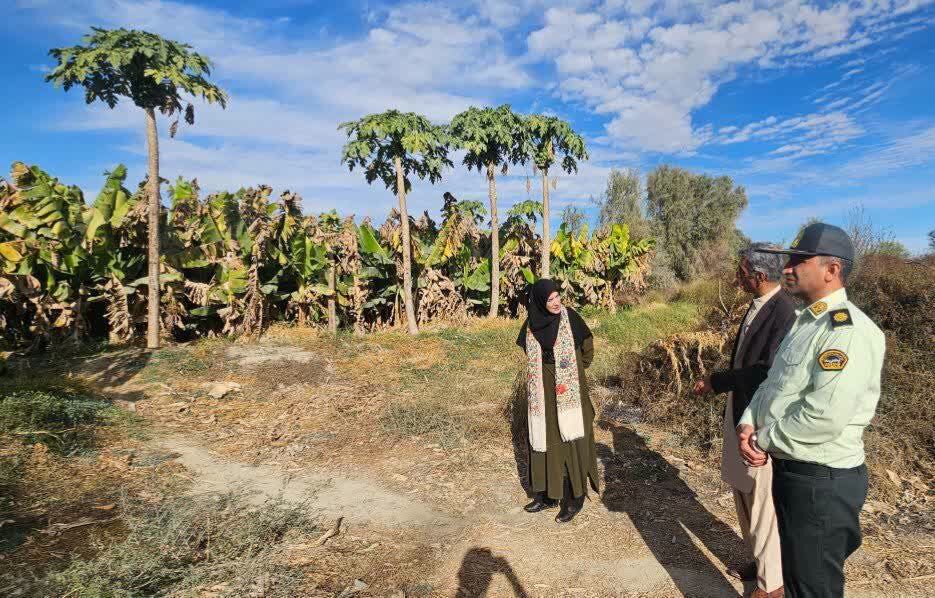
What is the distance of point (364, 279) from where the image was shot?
1262cm

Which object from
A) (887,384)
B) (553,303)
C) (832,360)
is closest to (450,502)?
(553,303)

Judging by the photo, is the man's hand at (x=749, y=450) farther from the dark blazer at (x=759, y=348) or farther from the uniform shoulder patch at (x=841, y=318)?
the dark blazer at (x=759, y=348)

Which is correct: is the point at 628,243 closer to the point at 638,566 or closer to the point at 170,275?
the point at 170,275

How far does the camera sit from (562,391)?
392cm

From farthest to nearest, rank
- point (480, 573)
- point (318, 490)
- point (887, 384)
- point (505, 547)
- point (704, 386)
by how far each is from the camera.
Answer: point (887, 384)
point (318, 490)
point (505, 547)
point (480, 573)
point (704, 386)

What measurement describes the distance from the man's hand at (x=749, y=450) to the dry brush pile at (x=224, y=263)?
786 centimetres

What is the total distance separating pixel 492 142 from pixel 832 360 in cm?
1234

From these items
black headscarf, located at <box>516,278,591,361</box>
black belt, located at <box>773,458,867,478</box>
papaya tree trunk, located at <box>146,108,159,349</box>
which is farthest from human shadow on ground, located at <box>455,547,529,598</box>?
papaya tree trunk, located at <box>146,108,159,349</box>

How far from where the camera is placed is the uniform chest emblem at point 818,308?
195 centimetres

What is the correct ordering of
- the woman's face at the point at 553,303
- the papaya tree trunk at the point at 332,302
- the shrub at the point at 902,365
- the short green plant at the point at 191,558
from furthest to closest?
the papaya tree trunk at the point at 332,302, the shrub at the point at 902,365, the woman's face at the point at 553,303, the short green plant at the point at 191,558

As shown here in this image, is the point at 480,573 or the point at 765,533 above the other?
the point at 765,533

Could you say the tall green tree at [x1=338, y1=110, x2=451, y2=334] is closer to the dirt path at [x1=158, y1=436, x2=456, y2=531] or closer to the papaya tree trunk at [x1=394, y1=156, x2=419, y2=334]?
the papaya tree trunk at [x1=394, y1=156, x2=419, y2=334]

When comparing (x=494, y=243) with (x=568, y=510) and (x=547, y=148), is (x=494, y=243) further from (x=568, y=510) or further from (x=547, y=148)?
(x=568, y=510)

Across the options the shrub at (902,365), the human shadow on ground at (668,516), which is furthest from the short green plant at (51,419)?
the shrub at (902,365)
